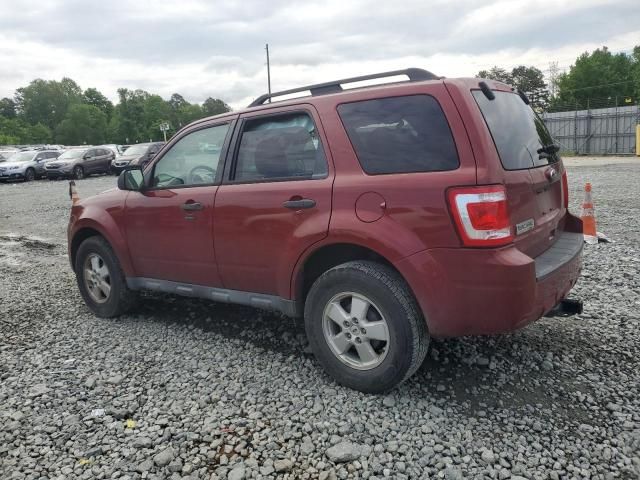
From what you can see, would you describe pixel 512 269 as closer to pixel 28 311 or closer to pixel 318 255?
pixel 318 255

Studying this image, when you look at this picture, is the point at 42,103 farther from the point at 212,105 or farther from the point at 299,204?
the point at 299,204

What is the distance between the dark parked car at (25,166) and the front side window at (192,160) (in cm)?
2530

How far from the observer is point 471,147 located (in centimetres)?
284

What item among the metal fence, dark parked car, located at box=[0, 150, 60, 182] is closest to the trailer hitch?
the metal fence

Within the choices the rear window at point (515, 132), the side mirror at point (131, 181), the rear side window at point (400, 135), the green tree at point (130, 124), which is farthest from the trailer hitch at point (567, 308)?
the green tree at point (130, 124)

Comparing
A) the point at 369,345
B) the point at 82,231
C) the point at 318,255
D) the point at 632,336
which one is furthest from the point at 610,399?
the point at 82,231

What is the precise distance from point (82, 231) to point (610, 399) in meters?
4.59

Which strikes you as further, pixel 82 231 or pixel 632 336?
pixel 82 231

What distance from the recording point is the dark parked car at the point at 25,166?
25.7 metres

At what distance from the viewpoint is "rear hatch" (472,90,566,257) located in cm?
295

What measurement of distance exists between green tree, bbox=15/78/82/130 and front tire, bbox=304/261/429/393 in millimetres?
137368

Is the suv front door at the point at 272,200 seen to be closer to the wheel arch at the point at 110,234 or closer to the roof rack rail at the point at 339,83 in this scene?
the roof rack rail at the point at 339,83

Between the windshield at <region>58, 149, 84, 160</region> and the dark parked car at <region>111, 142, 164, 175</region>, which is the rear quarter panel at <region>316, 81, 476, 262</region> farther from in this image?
the windshield at <region>58, 149, 84, 160</region>

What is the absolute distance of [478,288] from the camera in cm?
281
